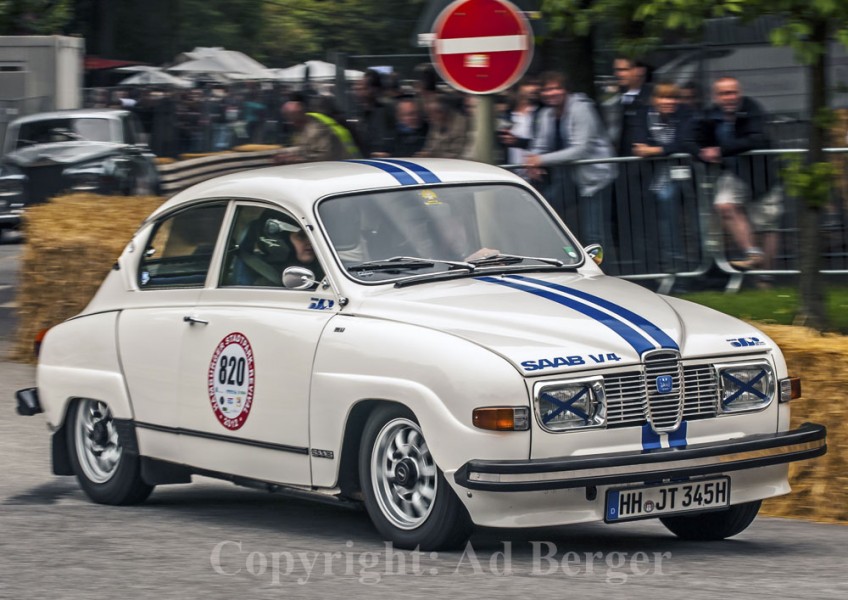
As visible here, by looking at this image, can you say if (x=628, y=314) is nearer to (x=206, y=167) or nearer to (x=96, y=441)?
(x=96, y=441)

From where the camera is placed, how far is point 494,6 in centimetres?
1091

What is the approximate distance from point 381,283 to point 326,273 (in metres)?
0.28

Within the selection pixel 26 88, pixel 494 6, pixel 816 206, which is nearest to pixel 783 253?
pixel 816 206

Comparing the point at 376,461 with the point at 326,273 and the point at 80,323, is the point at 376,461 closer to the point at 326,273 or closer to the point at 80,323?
the point at 326,273

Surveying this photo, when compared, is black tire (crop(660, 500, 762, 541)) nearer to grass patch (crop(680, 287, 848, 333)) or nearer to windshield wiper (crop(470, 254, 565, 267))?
windshield wiper (crop(470, 254, 565, 267))

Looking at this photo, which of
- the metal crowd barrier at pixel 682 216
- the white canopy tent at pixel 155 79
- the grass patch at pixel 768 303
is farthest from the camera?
the white canopy tent at pixel 155 79

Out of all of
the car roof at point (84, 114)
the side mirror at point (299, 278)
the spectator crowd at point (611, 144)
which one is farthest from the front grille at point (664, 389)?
the car roof at point (84, 114)

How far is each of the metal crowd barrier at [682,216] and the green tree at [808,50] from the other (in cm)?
268

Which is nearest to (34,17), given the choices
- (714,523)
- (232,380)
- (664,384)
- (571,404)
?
(232,380)

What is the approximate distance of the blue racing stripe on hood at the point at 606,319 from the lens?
7.45 meters

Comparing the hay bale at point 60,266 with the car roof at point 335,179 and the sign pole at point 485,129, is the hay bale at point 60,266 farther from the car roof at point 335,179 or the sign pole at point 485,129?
the car roof at point 335,179

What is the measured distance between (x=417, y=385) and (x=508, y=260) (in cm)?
138

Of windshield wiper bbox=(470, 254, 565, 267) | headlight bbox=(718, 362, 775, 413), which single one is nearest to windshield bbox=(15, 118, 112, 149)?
windshield wiper bbox=(470, 254, 565, 267)

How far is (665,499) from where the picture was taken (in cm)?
749
